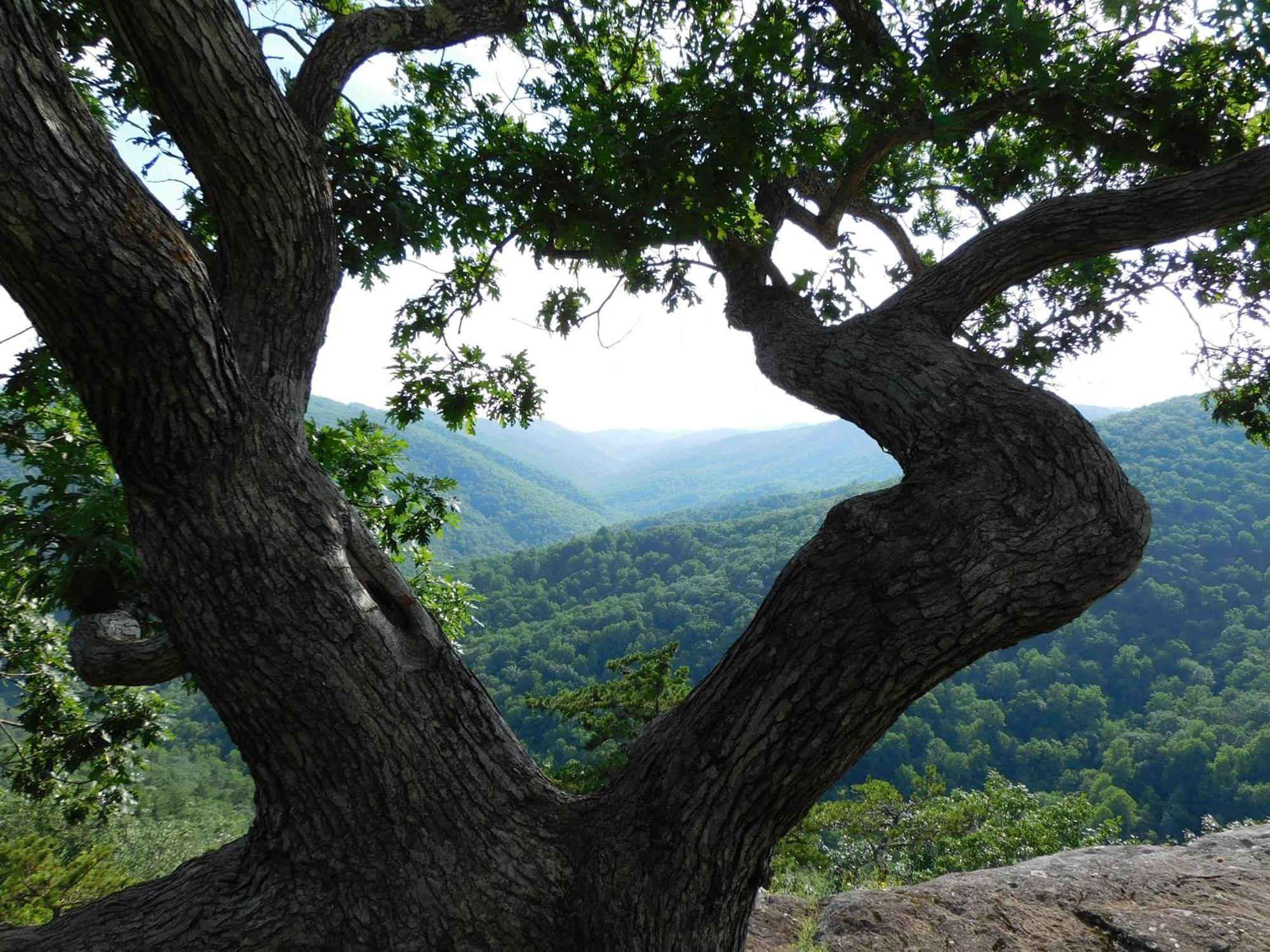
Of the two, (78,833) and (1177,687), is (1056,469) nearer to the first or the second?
(78,833)

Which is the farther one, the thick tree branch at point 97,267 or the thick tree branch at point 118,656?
the thick tree branch at point 118,656

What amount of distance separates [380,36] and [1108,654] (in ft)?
226

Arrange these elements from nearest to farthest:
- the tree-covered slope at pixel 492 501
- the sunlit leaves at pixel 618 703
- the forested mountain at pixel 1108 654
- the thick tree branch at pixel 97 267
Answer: the thick tree branch at pixel 97 267, the sunlit leaves at pixel 618 703, the forested mountain at pixel 1108 654, the tree-covered slope at pixel 492 501

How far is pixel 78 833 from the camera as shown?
71.4 ft

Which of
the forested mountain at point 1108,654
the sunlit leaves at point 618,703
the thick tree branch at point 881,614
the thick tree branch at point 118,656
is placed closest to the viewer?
the thick tree branch at point 881,614

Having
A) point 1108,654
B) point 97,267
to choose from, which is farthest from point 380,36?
point 1108,654

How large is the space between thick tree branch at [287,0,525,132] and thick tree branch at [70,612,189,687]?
2.38m

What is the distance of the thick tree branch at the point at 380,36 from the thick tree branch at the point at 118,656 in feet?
7.82

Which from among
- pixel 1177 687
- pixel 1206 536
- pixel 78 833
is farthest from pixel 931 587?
pixel 1206 536

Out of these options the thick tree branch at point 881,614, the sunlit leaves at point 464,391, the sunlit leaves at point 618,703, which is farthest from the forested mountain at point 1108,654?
the thick tree branch at point 881,614

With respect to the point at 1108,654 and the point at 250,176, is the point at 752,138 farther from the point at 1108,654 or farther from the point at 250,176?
the point at 1108,654

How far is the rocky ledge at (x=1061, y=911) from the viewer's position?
3.12 m

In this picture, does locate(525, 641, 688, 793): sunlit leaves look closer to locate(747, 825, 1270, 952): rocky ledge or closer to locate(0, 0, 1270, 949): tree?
locate(747, 825, 1270, 952): rocky ledge

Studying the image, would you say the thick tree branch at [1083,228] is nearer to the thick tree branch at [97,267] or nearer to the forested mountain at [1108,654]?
the thick tree branch at [97,267]
